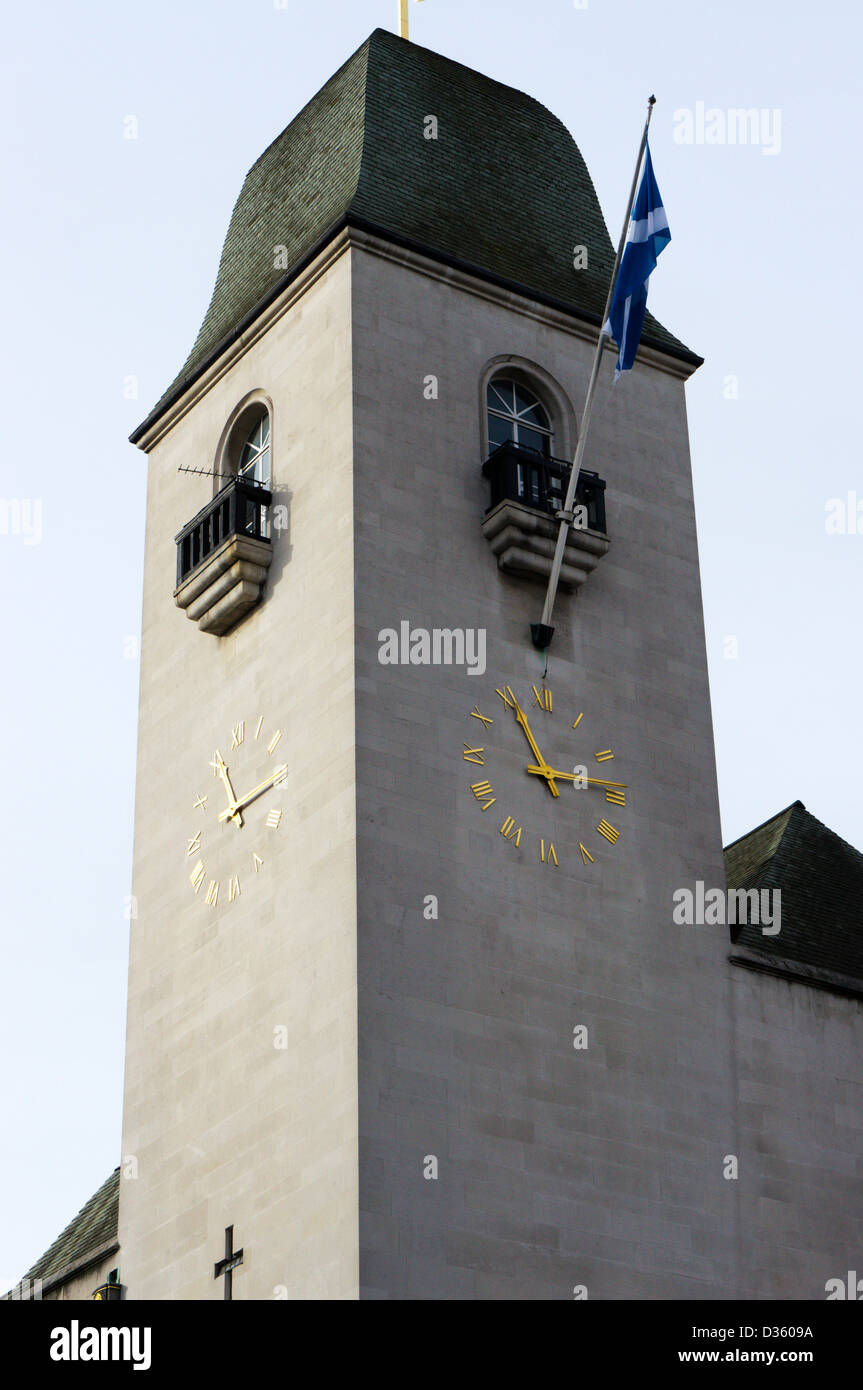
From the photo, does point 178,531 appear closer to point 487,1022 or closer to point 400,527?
point 400,527

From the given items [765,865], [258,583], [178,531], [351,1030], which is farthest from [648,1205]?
[178,531]

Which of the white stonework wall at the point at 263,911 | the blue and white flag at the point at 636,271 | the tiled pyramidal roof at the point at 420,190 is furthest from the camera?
the tiled pyramidal roof at the point at 420,190

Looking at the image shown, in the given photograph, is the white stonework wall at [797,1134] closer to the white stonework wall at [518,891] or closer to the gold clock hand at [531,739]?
the white stonework wall at [518,891]

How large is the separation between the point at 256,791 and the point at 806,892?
923cm

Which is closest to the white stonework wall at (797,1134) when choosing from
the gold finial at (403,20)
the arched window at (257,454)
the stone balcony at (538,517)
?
the stone balcony at (538,517)

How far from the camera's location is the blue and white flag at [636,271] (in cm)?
3678

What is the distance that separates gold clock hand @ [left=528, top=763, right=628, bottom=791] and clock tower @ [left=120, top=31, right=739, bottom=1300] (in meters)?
0.06

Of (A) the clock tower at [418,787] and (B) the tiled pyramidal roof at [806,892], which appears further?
(B) the tiled pyramidal roof at [806,892]

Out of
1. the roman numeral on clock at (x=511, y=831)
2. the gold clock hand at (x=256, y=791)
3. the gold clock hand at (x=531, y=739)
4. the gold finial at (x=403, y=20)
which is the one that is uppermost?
the gold finial at (x=403, y=20)

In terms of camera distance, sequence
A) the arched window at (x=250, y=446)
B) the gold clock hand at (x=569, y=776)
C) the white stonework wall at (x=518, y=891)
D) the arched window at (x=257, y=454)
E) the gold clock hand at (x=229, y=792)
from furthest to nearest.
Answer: the arched window at (x=250, y=446)
the arched window at (x=257, y=454)
the gold clock hand at (x=229, y=792)
the gold clock hand at (x=569, y=776)
the white stonework wall at (x=518, y=891)

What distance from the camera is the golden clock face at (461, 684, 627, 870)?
34.6m

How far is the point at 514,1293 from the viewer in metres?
31.4

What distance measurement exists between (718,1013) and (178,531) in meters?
12.0

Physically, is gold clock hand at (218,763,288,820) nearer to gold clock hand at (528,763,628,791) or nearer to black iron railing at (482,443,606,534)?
gold clock hand at (528,763,628,791)
